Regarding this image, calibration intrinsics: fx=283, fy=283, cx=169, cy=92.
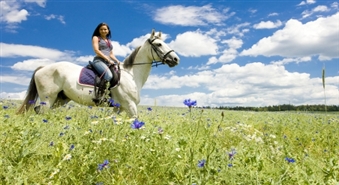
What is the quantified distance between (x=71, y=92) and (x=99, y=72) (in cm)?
108

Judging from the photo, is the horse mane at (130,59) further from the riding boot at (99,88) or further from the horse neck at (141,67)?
the riding boot at (99,88)

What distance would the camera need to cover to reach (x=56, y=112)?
7.62 metres

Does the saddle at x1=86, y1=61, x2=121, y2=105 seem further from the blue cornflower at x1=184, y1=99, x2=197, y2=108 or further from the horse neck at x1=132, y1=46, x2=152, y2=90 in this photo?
the blue cornflower at x1=184, y1=99, x2=197, y2=108

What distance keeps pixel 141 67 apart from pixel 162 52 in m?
0.80

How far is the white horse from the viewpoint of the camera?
8070 millimetres

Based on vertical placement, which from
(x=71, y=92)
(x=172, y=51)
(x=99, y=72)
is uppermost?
(x=172, y=51)

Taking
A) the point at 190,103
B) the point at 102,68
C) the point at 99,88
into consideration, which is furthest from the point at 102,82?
the point at 190,103

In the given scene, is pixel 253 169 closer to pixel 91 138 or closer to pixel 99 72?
pixel 91 138

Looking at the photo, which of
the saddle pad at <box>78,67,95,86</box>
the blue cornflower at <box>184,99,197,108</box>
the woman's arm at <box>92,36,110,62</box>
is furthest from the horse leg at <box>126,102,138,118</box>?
the blue cornflower at <box>184,99,197,108</box>

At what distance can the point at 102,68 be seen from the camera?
25.9 ft

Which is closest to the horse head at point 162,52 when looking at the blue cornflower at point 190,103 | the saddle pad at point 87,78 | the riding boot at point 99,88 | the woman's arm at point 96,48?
the woman's arm at point 96,48

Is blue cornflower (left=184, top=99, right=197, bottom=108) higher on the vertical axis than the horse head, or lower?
lower

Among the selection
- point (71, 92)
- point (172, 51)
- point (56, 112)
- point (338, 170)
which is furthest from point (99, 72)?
point (338, 170)

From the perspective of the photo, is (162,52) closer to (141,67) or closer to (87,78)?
(141,67)
